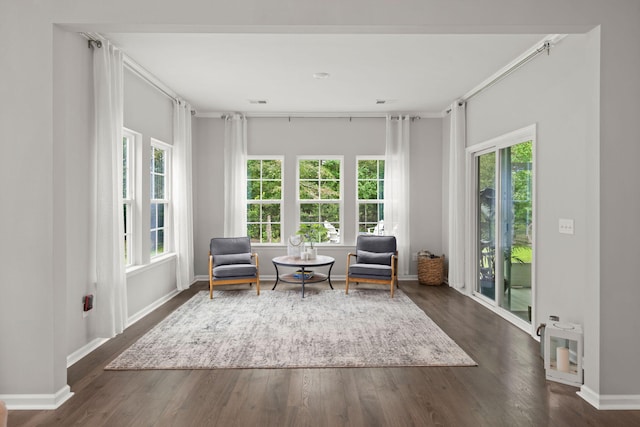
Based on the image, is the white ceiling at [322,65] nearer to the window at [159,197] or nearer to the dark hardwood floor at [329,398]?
the window at [159,197]

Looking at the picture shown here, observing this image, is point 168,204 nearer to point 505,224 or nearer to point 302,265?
point 302,265

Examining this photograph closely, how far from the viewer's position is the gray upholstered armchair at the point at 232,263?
5820 millimetres

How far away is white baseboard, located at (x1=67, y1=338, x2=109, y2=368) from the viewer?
11.4 ft

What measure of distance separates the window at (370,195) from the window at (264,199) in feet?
4.64

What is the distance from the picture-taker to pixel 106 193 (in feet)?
12.7

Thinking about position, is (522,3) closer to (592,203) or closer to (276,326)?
(592,203)

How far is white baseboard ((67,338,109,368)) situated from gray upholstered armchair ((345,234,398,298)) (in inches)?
130

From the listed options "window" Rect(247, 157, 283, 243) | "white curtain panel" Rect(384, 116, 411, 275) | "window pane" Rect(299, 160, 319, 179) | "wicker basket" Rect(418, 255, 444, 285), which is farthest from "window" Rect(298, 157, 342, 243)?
"wicker basket" Rect(418, 255, 444, 285)

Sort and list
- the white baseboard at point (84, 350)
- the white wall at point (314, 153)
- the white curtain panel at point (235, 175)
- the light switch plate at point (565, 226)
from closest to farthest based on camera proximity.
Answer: the white baseboard at point (84, 350), the light switch plate at point (565, 226), the white curtain panel at point (235, 175), the white wall at point (314, 153)

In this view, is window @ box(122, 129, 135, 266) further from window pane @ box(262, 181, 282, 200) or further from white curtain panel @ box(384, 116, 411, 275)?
white curtain panel @ box(384, 116, 411, 275)

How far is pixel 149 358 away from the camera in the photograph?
11.7 feet

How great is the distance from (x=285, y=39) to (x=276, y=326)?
2.92 m

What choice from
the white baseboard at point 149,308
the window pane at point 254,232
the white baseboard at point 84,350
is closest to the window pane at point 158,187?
the white baseboard at point 149,308

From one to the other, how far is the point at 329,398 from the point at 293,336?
136 centimetres
